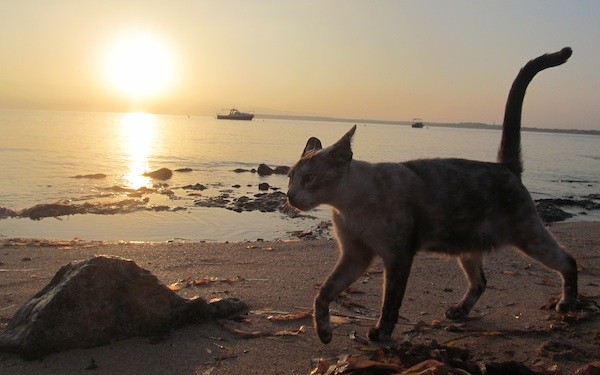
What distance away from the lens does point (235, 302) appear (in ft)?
15.7

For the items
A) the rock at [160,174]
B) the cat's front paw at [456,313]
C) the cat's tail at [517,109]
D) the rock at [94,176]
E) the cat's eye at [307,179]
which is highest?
the cat's tail at [517,109]

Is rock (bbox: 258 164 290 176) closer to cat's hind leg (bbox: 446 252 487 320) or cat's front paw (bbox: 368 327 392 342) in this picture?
cat's hind leg (bbox: 446 252 487 320)

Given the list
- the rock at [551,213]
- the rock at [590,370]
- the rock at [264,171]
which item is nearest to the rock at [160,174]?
the rock at [264,171]

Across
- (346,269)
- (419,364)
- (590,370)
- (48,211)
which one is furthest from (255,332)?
(48,211)

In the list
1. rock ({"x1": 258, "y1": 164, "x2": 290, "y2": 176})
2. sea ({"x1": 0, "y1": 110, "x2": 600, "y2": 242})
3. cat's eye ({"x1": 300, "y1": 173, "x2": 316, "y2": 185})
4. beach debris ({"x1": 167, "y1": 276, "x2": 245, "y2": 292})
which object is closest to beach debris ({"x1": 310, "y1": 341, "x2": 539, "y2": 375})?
cat's eye ({"x1": 300, "y1": 173, "x2": 316, "y2": 185})

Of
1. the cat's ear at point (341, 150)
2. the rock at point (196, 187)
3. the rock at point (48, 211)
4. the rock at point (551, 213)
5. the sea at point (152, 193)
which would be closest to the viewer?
the cat's ear at point (341, 150)

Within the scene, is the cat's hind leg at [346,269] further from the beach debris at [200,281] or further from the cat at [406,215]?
the beach debris at [200,281]

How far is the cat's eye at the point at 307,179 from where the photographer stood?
4460 millimetres

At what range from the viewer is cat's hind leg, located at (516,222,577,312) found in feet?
15.9

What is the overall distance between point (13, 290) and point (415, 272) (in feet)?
15.0

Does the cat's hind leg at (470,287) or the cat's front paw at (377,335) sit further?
the cat's hind leg at (470,287)

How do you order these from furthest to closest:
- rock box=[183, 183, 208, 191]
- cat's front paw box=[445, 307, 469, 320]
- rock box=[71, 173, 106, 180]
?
rock box=[71, 173, 106, 180]
rock box=[183, 183, 208, 191]
cat's front paw box=[445, 307, 469, 320]

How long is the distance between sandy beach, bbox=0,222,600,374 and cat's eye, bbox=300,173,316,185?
4.09ft

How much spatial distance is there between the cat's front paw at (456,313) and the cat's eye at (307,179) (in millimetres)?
1884
